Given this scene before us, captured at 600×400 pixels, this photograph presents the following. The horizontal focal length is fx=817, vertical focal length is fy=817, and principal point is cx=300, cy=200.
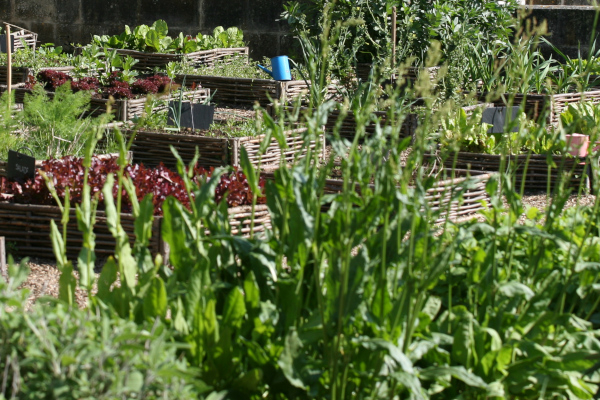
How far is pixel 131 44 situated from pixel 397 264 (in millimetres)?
7055

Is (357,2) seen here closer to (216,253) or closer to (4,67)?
(4,67)

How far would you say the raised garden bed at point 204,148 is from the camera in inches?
176

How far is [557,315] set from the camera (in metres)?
1.72

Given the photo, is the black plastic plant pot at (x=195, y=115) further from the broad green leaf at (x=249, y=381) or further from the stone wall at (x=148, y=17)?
the stone wall at (x=148, y=17)

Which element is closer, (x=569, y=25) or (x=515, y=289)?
(x=515, y=289)

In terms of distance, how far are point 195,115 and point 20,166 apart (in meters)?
1.53

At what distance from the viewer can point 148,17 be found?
9.52m

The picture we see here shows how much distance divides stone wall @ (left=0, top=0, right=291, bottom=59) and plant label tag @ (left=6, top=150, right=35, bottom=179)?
19.3 feet

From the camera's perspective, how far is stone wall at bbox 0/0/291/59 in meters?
9.18

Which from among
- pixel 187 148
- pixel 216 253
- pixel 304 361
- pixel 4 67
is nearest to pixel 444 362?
pixel 304 361

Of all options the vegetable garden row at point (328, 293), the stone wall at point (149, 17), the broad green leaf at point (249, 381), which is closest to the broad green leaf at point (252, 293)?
the vegetable garden row at point (328, 293)

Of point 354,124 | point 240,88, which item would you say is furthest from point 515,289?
point 240,88

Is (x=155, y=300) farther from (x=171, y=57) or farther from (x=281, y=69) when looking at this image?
(x=171, y=57)

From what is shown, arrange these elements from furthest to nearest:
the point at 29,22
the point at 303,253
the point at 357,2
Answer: the point at 29,22, the point at 357,2, the point at 303,253
